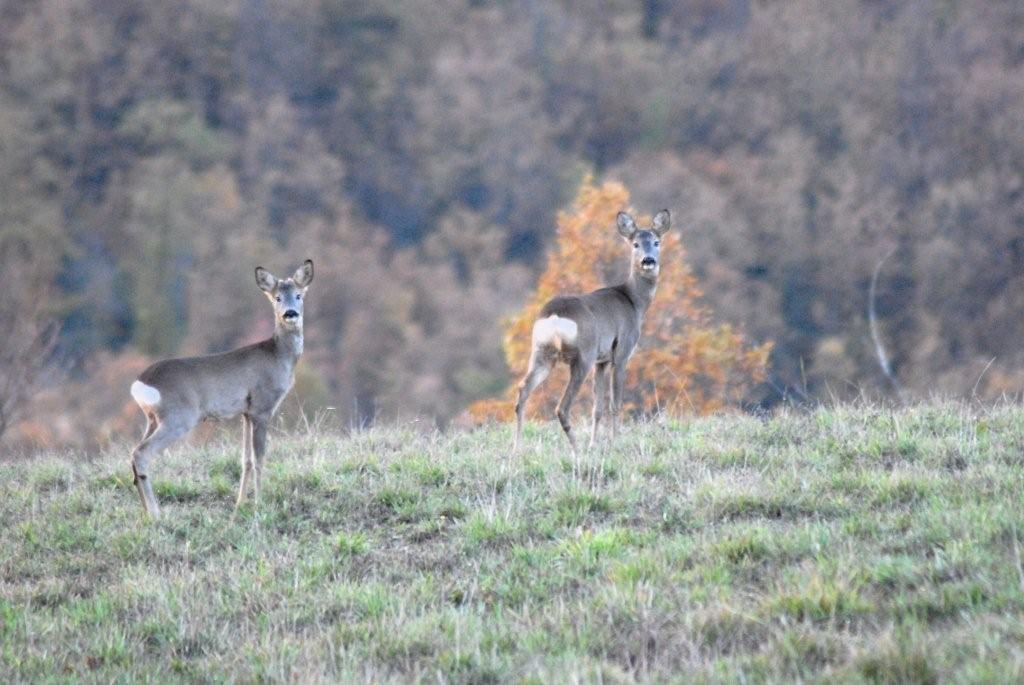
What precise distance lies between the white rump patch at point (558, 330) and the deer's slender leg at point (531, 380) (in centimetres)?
20

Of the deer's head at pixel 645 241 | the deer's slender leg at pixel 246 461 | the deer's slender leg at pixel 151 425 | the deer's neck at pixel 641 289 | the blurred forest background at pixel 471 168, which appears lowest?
the deer's slender leg at pixel 246 461

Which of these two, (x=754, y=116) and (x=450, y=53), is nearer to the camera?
Result: (x=754, y=116)

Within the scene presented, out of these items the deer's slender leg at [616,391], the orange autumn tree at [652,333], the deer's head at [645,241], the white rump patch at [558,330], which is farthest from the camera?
the orange autumn tree at [652,333]

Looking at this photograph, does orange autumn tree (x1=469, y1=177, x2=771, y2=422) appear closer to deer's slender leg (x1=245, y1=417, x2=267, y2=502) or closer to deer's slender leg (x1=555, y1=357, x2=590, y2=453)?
deer's slender leg (x1=555, y1=357, x2=590, y2=453)

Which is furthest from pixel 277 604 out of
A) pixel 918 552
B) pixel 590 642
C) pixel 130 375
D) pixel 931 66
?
pixel 931 66

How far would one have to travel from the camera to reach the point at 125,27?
83.4 metres

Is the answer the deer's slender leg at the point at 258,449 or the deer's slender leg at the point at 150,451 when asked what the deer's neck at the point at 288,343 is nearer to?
the deer's slender leg at the point at 258,449

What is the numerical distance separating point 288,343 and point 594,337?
90.3 inches

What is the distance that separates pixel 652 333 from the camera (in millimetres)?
26000

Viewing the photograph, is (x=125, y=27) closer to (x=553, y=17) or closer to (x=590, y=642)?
(x=553, y=17)

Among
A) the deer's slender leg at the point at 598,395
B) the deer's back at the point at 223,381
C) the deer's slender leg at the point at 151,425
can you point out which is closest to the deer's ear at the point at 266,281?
the deer's back at the point at 223,381

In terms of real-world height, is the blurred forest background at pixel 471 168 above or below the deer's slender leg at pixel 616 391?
above

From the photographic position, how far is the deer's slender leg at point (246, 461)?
34.3ft

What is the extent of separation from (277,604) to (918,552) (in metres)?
3.31
